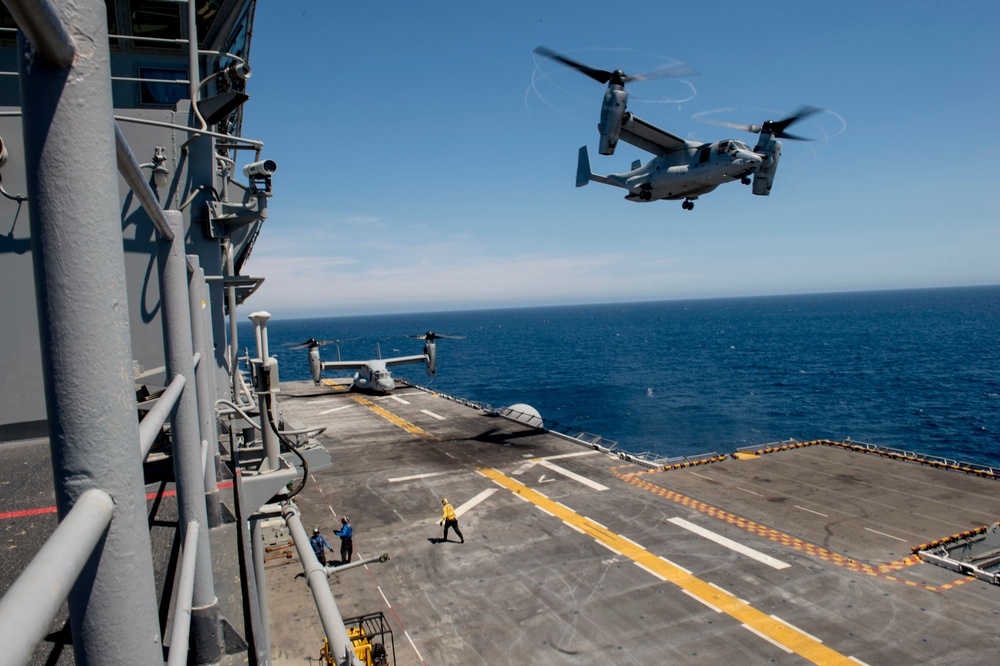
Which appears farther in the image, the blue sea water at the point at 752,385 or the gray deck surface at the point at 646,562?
the blue sea water at the point at 752,385

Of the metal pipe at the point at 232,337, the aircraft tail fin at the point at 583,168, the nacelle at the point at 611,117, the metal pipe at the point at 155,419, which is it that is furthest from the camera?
the aircraft tail fin at the point at 583,168

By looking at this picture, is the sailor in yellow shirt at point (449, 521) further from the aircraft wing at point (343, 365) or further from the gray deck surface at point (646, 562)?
the aircraft wing at point (343, 365)

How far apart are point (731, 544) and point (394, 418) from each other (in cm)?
A: 2549

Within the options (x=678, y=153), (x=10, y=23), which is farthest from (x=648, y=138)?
(x=10, y=23)

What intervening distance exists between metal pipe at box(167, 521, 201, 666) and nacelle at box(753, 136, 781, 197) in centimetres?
3313

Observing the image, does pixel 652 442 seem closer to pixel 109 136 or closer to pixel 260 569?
pixel 260 569

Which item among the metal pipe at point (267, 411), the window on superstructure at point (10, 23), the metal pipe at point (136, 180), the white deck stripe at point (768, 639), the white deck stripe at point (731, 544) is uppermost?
the window on superstructure at point (10, 23)

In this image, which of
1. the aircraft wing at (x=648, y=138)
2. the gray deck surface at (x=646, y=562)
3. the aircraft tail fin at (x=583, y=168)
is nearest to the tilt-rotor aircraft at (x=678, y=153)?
the aircraft wing at (x=648, y=138)

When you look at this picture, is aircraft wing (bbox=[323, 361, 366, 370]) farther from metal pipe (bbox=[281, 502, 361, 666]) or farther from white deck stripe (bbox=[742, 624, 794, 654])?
metal pipe (bbox=[281, 502, 361, 666])

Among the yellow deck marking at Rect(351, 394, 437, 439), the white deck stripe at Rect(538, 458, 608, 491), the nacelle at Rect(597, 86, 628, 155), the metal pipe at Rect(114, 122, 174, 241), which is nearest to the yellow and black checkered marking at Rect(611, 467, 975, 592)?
the white deck stripe at Rect(538, 458, 608, 491)

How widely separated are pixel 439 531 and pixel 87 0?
22.5 metres

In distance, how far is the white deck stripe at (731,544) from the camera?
64.1ft

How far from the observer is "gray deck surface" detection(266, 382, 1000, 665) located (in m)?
15.4

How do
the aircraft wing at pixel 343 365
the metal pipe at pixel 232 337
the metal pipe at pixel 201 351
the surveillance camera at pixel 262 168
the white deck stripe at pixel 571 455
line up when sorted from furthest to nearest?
the aircraft wing at pixel 343 365 → the white deck stripe at pixel 571 455 → the metal pipe at pixel 232 337 → the surveillance camera at pixel 262 168 → the metal pipe at pixel 201 351
